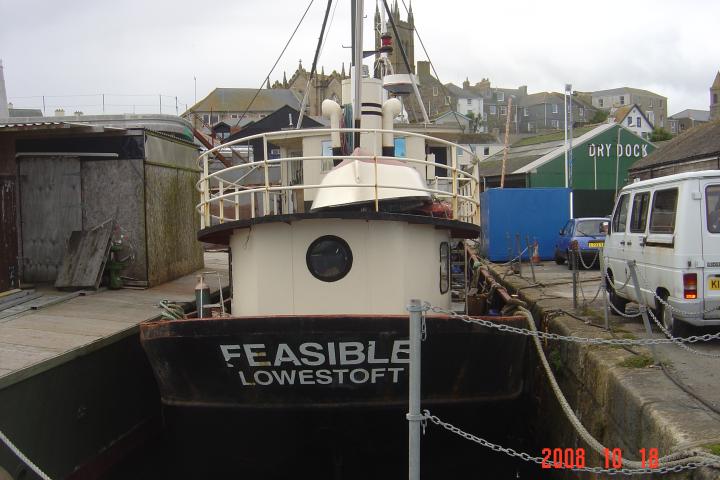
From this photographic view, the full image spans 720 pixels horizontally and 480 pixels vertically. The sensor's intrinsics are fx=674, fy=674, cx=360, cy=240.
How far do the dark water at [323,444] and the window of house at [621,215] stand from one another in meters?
3.34

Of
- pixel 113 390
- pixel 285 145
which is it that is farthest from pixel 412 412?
pixel 285 145

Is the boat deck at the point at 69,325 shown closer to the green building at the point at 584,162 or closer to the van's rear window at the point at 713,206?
the van's rear window at the point at 713,206

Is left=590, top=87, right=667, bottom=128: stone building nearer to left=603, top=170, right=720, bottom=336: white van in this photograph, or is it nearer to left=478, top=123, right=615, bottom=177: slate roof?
left=478, top=123, right=615, bottom=177: slate roof

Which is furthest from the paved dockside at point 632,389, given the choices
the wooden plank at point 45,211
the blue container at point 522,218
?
the blue container at point 522,218

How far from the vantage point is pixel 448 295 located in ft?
27.4

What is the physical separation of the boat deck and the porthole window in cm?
388

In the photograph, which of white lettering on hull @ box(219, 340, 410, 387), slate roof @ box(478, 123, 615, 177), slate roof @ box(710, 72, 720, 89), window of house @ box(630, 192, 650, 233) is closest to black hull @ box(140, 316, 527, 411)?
white lettering on hull @ box(219, 340, 410, 387)

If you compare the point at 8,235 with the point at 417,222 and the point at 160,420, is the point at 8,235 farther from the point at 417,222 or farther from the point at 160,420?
the point at 417,222

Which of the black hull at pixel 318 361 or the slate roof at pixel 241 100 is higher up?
the slate roof at pixel 241 100

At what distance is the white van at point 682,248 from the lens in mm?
7266

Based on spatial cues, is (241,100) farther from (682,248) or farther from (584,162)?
(682,248)

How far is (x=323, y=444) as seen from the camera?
274 inches

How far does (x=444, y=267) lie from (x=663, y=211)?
104 inches
